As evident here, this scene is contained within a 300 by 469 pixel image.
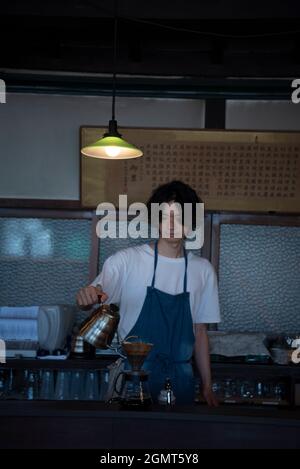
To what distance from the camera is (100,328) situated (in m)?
2.57

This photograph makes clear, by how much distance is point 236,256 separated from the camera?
15.6 feet

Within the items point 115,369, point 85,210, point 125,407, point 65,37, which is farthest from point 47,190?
point 125,407

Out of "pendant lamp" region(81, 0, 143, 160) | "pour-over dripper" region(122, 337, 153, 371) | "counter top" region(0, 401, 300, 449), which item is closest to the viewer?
"counter top" region(0, 401, 300, 449)

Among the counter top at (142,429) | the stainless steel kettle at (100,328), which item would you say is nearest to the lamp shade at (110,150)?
the stainless steel kettle at (100,328)

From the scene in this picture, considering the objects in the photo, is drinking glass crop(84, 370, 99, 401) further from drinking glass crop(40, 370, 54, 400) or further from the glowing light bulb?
the glowing light bulb

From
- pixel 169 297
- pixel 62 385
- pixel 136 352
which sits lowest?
pixel 62 385

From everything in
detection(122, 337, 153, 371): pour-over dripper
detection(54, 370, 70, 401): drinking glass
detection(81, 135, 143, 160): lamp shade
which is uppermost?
detection(81, 135, 143, 160): lamp shade

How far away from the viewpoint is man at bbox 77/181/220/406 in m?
3.20

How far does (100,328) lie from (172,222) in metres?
0.88

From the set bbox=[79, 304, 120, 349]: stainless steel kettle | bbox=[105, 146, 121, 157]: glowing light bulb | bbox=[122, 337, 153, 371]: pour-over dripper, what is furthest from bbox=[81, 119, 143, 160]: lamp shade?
bbox=[122, 337, 153, 371]: pour-over dripper

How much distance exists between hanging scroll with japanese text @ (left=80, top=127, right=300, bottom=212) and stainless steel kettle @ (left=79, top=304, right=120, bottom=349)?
83.6 inches

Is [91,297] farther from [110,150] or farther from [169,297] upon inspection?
[110,150]

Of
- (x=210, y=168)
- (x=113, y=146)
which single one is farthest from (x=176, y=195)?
(x=210, y=168)

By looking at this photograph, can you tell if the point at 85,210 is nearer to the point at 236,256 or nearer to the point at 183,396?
the point at 236,256
